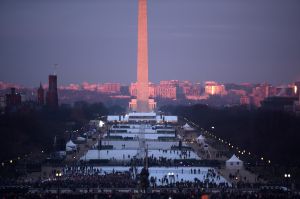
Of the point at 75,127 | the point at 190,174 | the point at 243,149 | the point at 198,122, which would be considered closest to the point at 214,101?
the point at 198,122

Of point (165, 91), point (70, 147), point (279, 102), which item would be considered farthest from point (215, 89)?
point (70, 147)

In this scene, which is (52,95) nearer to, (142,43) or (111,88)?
(142,43)

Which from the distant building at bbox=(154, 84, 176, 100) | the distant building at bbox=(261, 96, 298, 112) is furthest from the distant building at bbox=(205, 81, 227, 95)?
the distant building at bbox=(261, 96, 298, 112)

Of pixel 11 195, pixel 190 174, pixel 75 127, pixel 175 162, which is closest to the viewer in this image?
pixel 11 195

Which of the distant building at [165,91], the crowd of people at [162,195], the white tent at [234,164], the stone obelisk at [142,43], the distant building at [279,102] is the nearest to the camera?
the crowd of people at [162,195]

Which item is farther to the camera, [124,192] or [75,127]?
[75,127]

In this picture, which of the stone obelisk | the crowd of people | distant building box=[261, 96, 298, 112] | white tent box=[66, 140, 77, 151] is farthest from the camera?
distant building box=[261, 96, 298, 112]

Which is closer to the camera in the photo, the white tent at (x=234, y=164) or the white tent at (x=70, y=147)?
the white tent at (x=234, y=164)

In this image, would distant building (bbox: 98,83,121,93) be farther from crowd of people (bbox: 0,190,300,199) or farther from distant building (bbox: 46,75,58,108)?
crowd of people (bbox: 0,190,300,199)

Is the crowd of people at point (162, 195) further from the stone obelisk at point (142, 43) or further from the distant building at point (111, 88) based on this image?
the distant building at point (111, 88)

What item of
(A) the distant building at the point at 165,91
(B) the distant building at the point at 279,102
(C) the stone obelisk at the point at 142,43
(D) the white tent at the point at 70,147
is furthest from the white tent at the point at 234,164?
(A) the distant building at the point at 165,91

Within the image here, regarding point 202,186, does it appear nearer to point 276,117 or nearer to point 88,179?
point 88,179
